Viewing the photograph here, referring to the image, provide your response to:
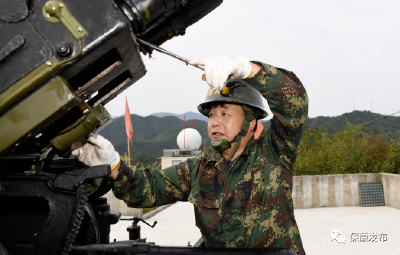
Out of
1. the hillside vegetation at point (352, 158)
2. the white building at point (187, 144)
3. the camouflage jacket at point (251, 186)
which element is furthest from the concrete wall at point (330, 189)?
the white building at point (187, 144)

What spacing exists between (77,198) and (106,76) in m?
0.66

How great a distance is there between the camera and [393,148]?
36.3 feet

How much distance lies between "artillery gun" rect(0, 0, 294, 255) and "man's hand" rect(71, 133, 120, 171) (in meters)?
0.13

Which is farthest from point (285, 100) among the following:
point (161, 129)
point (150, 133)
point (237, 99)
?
point (161, 129)

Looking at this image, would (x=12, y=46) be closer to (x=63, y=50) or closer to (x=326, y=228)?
(x=63, y=50)

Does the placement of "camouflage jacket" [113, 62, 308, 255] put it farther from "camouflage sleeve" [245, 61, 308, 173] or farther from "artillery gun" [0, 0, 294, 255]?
"artillery gun" [0, 0, 294, 255]

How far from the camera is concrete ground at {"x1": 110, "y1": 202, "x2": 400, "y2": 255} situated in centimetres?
577

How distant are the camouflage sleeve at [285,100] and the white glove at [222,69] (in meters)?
0.13

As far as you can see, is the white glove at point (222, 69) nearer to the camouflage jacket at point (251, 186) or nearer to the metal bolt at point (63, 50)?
the camouflage jacket at point (251, 186)

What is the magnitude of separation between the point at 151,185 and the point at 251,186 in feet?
2.95

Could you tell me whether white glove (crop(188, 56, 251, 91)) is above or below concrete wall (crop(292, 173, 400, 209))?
above

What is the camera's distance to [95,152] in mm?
2141

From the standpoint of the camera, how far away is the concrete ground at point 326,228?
5.77 metres

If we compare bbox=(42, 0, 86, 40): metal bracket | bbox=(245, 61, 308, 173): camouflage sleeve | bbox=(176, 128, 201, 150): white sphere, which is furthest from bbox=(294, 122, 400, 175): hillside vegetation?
bbox=(176, 128, 201, 150): white sphere
